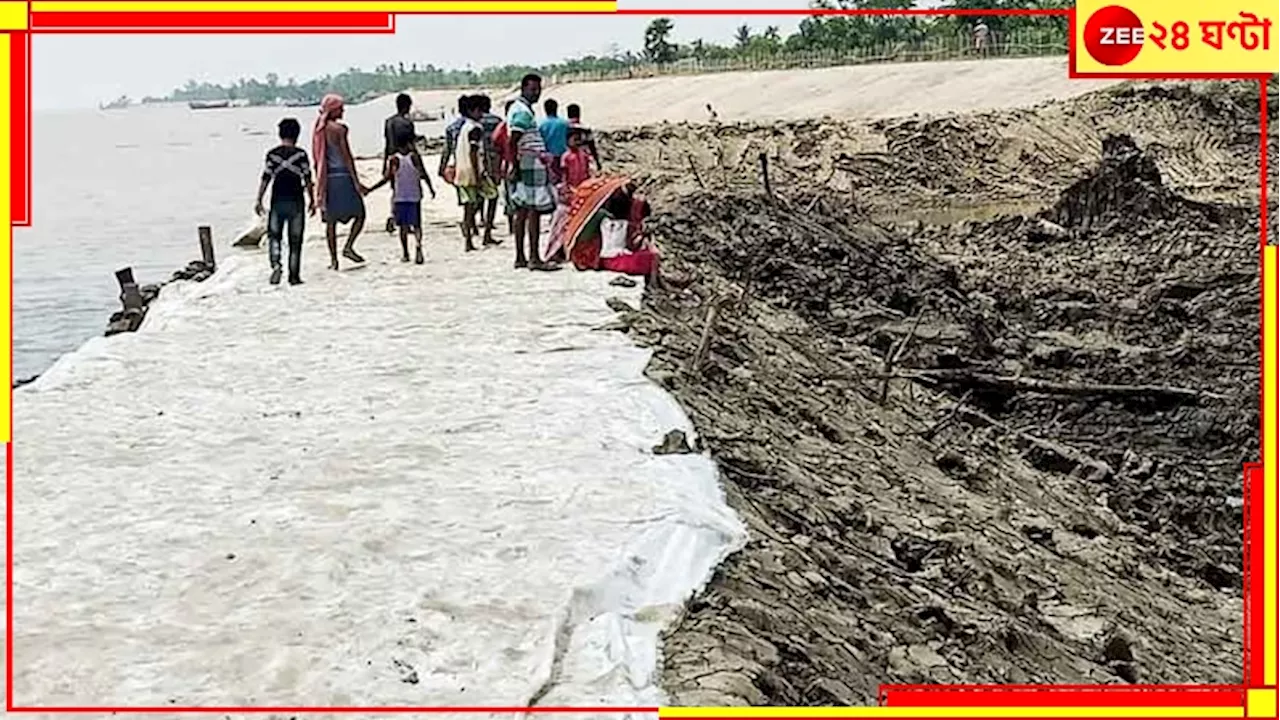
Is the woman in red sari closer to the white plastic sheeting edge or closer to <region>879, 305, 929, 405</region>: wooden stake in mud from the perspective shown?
<region>879, 305, 929, 405</region>: wooden stake in mud

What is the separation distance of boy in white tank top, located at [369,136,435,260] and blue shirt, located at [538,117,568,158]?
1.02 m

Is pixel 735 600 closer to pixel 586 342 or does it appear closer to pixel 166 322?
pixel 586 342

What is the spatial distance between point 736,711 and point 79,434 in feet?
12.8

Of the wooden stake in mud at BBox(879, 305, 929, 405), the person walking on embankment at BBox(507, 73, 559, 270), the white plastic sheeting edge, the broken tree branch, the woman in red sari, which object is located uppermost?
the person walking on embankment at BBox(507, 73, 559, 270)

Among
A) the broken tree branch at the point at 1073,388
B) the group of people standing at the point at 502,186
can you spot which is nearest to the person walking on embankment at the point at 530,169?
→ the group of people standing at the point at 502,186

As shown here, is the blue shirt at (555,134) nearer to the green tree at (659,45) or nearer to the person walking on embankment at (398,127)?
the person walking on embankment at (398,127)

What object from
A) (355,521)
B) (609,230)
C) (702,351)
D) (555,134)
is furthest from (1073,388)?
(355,521)

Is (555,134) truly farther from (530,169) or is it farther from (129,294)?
(129,294)

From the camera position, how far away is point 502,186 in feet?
39.9

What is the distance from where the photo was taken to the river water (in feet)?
59.0

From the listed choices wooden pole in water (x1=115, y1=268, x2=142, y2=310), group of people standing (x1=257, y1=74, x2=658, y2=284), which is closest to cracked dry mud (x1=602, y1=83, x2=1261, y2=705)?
group of people standing (x1=257, y1=74, x2=658, y2=284)

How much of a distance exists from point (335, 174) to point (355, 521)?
6.18 metres

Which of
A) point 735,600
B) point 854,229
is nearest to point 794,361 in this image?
point 735,600

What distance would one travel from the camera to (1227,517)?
930 centimetres
